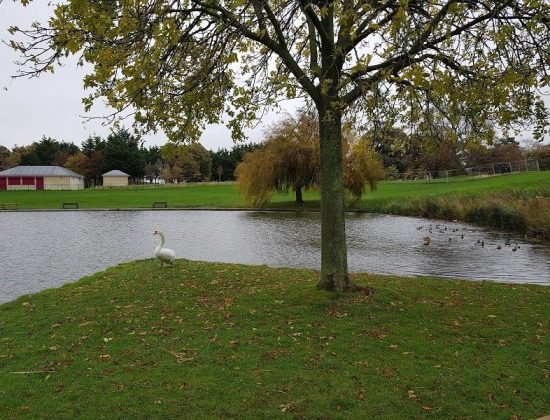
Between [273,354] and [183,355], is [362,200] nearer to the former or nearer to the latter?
[273,354]

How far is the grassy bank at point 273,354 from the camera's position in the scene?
447 centimetres

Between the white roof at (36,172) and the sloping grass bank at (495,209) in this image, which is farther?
the white roof at (36,172)

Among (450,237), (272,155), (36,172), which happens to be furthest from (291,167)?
(36,172)

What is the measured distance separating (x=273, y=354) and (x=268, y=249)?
48.0 ft

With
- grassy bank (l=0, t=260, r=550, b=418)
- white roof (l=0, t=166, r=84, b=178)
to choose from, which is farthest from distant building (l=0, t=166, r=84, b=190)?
grassy bank (l=0, t=260, r=550, b=418)

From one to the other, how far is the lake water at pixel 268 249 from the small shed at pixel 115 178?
66194mm

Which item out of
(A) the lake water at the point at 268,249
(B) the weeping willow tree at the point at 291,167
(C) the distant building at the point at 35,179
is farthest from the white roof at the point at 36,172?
(A) the lake water at the point at 268,249

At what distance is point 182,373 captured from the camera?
5.15m

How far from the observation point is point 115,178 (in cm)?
9700

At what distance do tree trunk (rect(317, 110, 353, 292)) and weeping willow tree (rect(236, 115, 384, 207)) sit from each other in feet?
105

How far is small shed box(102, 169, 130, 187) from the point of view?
96.2 meters

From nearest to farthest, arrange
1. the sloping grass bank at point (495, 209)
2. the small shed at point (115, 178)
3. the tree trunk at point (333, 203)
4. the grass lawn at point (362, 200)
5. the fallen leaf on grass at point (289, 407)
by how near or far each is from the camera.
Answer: the fallen leaf on grass at point (289, 407) → the tree trunk at point (333, 203) → the sloping grass bank at point (495, 209) → the grass lawn at point (362, 200) → the small shed at point (115, 178)

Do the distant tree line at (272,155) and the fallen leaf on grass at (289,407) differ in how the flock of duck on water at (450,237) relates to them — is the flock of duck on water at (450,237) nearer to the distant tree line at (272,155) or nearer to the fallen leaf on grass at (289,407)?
the distant tree line at (272,155)

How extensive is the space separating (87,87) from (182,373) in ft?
14.1
